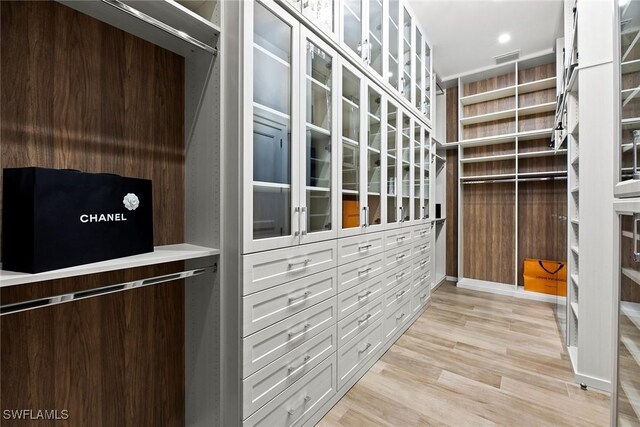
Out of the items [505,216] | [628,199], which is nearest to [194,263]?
[628,199]

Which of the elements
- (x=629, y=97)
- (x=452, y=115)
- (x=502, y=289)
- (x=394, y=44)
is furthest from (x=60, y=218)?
(x=452, y=115)

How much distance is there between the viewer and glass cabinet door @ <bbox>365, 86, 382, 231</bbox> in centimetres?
217

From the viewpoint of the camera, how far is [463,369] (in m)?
2.20

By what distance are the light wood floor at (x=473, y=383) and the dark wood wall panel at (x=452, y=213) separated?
66.8 inches

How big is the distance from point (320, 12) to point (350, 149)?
81cm

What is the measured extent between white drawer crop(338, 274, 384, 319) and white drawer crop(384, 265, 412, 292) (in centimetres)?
10

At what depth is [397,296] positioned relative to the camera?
264 centimetres

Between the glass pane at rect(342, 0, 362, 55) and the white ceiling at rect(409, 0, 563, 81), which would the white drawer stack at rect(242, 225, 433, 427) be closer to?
the glass pane at rect(342, 0, 362, 55)

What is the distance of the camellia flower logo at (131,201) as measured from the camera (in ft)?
3.64

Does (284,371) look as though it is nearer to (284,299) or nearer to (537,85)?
(284,299)

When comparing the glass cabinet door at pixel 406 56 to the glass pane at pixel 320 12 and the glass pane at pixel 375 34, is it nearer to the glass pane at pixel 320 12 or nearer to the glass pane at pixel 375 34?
the glass pane at pixel 375 34

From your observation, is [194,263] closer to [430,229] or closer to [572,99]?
[430,229]

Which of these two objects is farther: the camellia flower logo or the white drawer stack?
the white drawer stack

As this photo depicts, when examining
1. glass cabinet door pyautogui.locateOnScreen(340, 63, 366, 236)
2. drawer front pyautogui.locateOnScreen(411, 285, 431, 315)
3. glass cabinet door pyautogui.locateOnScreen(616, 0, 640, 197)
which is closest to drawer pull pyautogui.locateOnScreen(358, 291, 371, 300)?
glass cabinet door pyautogui.locateOnScreen(340, 63, 366, 236)
